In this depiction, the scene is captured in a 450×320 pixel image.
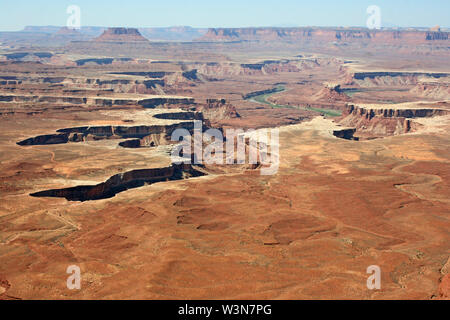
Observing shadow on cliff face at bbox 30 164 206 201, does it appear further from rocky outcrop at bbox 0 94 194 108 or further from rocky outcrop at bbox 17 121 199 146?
rocky outcrop at bbox 0 94 194 108

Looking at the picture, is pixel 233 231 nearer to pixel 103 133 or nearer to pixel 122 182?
pixel 122 182

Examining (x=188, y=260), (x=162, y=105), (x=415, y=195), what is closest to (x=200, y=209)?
(x=188, y=260)

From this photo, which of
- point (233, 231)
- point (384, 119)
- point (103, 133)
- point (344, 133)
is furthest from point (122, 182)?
point (384, 119)

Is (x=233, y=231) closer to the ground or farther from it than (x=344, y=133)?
closer to the ground

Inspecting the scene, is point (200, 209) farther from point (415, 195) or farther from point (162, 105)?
point (162, 105)

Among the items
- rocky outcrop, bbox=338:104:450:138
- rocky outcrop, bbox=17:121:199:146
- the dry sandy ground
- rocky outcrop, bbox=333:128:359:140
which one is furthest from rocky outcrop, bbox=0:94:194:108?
the dry sandy ground

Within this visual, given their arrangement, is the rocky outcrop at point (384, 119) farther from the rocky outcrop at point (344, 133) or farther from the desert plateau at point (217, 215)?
the desert plateau at point (217, 215)

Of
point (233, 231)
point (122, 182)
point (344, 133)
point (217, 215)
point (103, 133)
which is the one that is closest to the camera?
point (233, 231)

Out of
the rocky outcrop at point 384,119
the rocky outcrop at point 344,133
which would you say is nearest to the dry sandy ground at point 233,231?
the rocky outcrop at point 344,133
